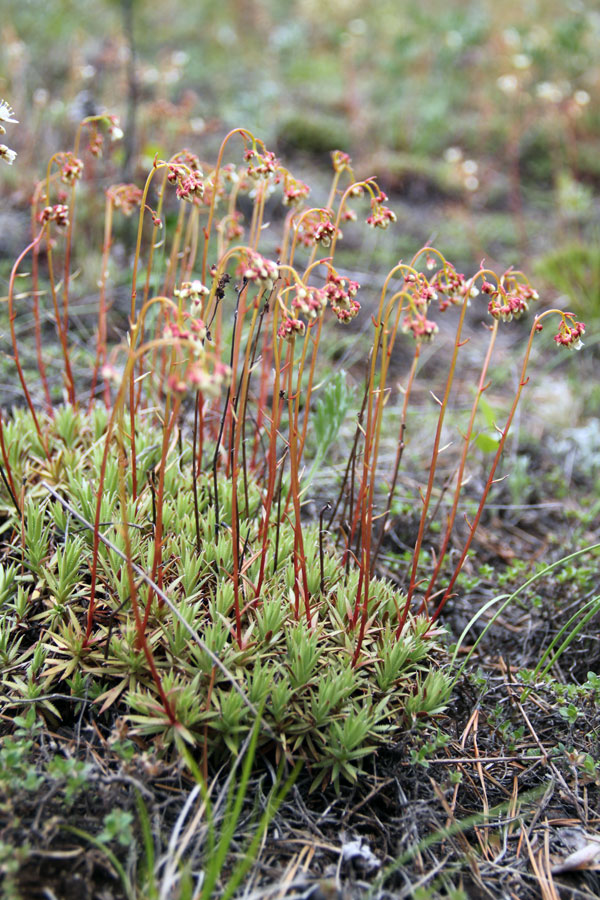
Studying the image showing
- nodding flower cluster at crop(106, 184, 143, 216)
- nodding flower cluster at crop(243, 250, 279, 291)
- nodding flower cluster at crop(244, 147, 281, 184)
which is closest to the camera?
nodding flower cluster at crop(243, 250, 279, 291)

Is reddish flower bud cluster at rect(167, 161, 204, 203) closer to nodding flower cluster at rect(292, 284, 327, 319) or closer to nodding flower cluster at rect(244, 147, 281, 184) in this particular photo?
nodding flower cluster at rect(244, 147, 281, 184)

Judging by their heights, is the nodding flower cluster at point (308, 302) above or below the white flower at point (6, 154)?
below

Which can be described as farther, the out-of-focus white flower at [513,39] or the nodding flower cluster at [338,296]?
the out-of-focus white flower at [513,39]

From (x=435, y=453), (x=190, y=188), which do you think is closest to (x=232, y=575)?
(x=435, y=453)

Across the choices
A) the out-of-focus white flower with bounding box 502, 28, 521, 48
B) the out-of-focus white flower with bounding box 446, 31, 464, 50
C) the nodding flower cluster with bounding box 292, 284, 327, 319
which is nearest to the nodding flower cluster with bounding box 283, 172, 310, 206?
the nodding flower cluster with bounding box 292, 284, 327, 319

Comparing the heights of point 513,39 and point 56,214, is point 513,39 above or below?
above

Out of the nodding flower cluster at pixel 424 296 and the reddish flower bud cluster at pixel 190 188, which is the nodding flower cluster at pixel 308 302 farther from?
the reddish flower bud cluster at pixel 190 188

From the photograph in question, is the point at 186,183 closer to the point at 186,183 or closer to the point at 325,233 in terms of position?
the point at 186,183

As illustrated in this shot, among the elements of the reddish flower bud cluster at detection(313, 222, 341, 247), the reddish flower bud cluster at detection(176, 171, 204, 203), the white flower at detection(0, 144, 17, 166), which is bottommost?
the reddish flower bud cluster at detection(313, 222, 341, 247)

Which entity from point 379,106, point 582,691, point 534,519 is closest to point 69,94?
point 379,106

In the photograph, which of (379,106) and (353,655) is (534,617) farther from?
(379,106)

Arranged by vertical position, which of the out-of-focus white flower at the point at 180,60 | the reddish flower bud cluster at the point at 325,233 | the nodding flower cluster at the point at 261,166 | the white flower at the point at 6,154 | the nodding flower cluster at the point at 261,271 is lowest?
the nodding flower cluster at the point at 261,271

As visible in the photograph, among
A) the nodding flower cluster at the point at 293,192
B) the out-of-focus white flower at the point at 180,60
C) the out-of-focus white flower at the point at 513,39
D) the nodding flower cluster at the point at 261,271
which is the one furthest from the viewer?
the out-of-focus white flower at the point at 513,39

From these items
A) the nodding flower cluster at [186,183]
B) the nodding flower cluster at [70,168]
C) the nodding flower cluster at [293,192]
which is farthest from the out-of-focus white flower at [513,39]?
the nodding flower cluster at [186,183]
